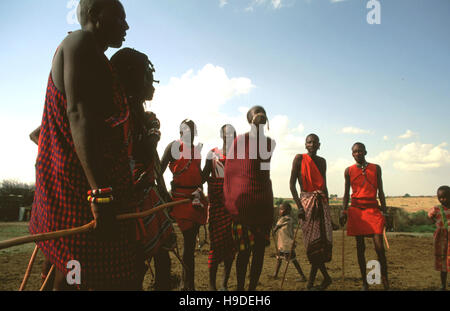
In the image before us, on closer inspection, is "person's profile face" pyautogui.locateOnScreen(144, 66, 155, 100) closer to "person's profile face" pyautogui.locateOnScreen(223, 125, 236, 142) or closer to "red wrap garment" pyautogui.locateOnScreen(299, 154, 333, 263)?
"person's profile face" pyautogui.locateOnScreen(223, 125, 236, 142)

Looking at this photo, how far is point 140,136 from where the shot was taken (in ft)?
8.04

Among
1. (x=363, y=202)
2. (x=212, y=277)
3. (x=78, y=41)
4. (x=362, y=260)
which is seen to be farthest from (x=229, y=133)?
(x=78, y=41)

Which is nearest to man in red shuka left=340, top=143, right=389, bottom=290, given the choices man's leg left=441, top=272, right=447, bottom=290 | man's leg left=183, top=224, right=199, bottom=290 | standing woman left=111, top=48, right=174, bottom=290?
man's leg left=441, top=272, right=447, bottom=290

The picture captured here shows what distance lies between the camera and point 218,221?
15.1 feet

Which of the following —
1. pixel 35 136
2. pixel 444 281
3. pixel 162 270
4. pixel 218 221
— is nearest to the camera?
pixel 35 136

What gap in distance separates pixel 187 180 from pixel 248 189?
1284 mm

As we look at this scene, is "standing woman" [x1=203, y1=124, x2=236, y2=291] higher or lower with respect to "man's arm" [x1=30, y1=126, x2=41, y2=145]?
lower

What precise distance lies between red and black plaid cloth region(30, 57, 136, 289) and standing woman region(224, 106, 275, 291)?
7.44 feet

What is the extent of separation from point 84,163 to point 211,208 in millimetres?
3323

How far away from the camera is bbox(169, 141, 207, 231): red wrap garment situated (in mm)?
4664

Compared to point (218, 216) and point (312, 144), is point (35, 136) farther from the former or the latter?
point (312, 144)

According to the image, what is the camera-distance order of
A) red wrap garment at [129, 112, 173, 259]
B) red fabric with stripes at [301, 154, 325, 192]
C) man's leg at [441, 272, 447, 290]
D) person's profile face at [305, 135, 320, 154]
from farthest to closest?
person's profile face at [305, 135, 320, 154], red fabric with stripes at [301, 154, 325, 192], man's leg at [441, 272, 447, 290], red wrap garment at [129, 112, 173, 259]

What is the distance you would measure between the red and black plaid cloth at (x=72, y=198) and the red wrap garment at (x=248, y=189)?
2265mm
